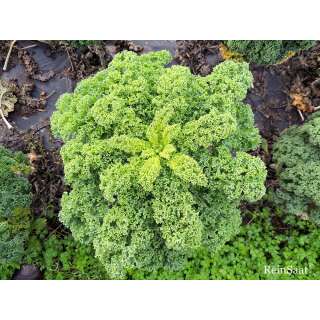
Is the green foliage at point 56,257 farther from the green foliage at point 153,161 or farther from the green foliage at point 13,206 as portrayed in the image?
the green foliage at point 153,161

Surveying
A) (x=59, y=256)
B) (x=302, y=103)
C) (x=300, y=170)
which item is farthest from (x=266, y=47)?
(x=59, y=256)

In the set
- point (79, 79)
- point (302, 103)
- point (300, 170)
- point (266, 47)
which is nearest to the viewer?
point (300, 170)

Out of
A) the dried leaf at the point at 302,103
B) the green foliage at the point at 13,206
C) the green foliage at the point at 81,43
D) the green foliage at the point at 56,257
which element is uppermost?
the green foliage at the point at 81,43

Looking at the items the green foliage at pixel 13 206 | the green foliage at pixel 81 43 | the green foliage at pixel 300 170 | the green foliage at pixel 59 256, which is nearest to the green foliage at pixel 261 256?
the green foliage at pixel 300 170

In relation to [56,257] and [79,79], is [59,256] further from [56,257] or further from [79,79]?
[79,79]

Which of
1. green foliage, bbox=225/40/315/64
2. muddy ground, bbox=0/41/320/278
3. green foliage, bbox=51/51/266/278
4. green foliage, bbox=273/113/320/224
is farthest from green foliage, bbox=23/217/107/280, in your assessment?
green foliage, bbox=225/40/315/64

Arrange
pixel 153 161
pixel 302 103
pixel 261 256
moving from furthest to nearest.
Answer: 1. pixel 302 103
2. pixel 261 256
3. pixel 153 161
